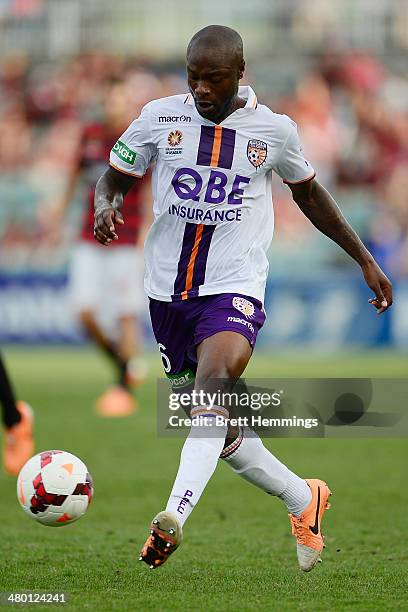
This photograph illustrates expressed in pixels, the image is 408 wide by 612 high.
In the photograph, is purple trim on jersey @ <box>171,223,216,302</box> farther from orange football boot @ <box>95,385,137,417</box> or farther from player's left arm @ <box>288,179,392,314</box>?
orange football boot @ <box>95,385,137,417</box>

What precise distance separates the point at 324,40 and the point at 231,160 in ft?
63.2

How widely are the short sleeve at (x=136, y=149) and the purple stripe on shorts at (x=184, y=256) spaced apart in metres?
0.39

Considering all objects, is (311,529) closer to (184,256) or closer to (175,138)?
(184,256)

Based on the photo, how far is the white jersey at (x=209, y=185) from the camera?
17.0 feet

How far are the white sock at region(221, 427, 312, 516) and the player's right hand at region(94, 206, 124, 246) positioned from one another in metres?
1.12

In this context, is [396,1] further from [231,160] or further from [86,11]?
[231,160]

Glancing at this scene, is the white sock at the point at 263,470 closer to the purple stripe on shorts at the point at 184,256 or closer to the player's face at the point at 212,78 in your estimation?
the purple stripe on shorts at the point at 184,256

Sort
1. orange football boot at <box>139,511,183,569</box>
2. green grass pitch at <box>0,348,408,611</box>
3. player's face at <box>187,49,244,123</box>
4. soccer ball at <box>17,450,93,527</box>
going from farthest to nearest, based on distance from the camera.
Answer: soccer ball at <box>17,450,93,527</box> < player's face at <box>187,49,244,123</box> < green grass pitch at <box>0,348,408,611</box> < orange football boot at <box>139,511,183,569</box>

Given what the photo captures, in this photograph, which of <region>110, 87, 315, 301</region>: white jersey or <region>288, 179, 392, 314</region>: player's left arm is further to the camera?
<region>288, 179, 392, 314</region>: player's left arm

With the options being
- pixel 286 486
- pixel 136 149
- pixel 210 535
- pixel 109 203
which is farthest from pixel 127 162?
pixel 210 535

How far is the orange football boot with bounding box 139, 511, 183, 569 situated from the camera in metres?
4.29

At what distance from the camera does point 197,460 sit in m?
4.63

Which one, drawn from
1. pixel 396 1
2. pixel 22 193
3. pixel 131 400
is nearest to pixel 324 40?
pixel 396 1

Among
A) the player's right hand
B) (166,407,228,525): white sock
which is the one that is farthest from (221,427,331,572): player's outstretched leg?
the player's right hand
